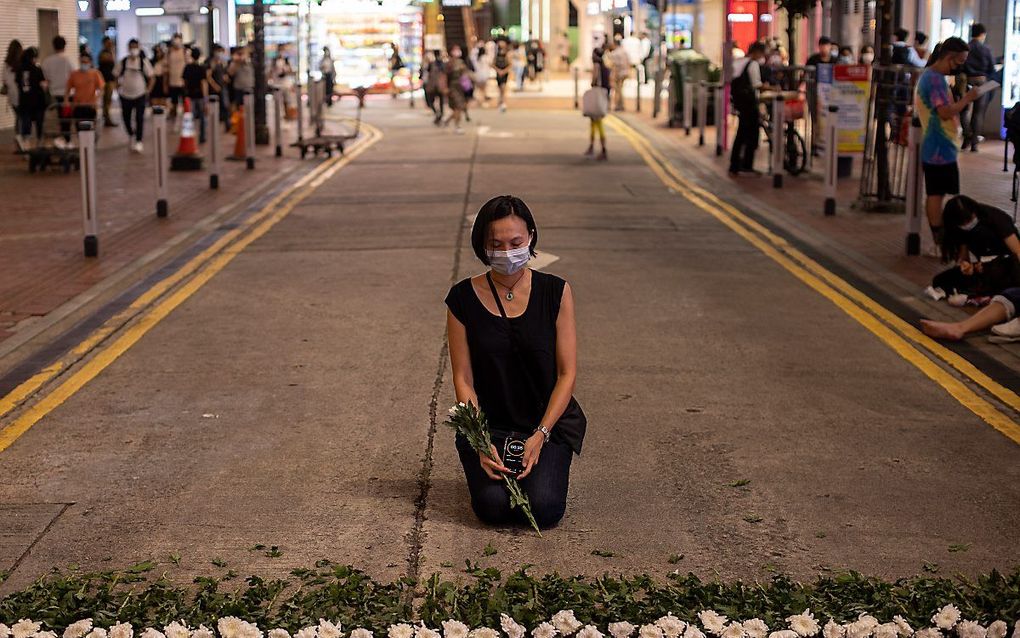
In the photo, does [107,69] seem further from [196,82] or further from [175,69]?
[196,82]

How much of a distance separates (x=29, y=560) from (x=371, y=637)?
4.86ft

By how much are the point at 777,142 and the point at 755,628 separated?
14883mm

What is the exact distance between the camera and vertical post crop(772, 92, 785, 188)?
18.7 m

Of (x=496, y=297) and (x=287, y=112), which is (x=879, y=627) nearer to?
(x=496, y=297)

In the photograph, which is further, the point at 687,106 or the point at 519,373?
the point at 687,106

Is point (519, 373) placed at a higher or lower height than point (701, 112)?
lower

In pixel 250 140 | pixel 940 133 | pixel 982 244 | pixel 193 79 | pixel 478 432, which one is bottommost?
pixel 478 432

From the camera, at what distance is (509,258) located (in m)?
5.51

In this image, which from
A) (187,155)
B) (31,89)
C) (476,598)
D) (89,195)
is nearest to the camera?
(476,598)

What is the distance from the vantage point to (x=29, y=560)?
5.34 m

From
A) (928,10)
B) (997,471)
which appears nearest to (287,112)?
(928,10)

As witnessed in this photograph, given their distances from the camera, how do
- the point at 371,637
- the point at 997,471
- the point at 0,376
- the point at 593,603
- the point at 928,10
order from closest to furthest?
1. the point at 371,637
2. the point at 593,603
3. the point at 997,471
4. the point at 0,376
5. the point at 928,10

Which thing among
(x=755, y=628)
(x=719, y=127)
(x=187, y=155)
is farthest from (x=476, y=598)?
(x=719, y=127)

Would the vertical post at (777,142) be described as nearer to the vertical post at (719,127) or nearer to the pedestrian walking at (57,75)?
the vertical post at (719,127)
